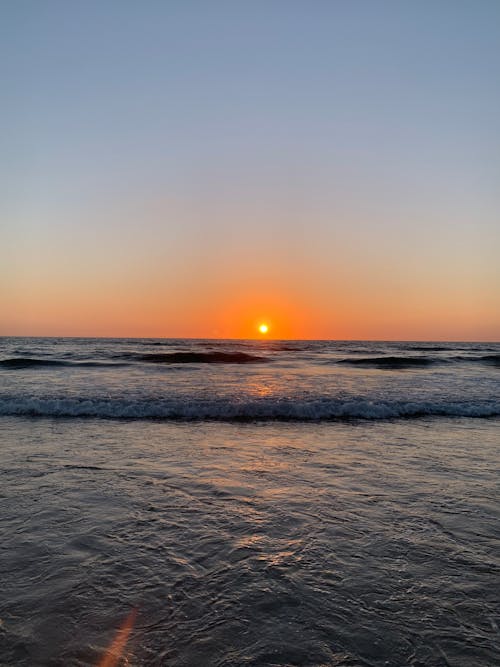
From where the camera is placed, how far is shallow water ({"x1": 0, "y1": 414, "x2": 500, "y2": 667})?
2.94 meters

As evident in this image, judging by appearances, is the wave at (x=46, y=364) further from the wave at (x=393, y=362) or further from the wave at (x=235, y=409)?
the wave at (x=393, y=362)

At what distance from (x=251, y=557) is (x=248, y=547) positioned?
221 mm

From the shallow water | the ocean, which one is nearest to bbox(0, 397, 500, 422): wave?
the ocean

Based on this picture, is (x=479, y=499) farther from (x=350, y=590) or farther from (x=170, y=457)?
(x=170, y=457)

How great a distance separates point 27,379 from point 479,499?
65.6 feet

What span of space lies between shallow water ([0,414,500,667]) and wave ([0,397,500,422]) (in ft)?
14.3

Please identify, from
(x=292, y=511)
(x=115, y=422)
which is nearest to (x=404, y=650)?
(x=292, y=511)

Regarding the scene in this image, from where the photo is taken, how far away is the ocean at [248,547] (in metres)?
2.95

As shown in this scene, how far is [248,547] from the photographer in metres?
4.43

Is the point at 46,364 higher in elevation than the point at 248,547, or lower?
higher

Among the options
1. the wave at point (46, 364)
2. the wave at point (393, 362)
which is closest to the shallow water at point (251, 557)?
the wave at point (46, 364)

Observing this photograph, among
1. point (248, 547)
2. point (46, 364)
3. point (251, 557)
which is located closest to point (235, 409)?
point (248, 547)

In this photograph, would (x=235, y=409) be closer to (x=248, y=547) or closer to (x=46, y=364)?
(x=248, y=547)

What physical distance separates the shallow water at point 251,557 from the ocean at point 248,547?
0.02 m
